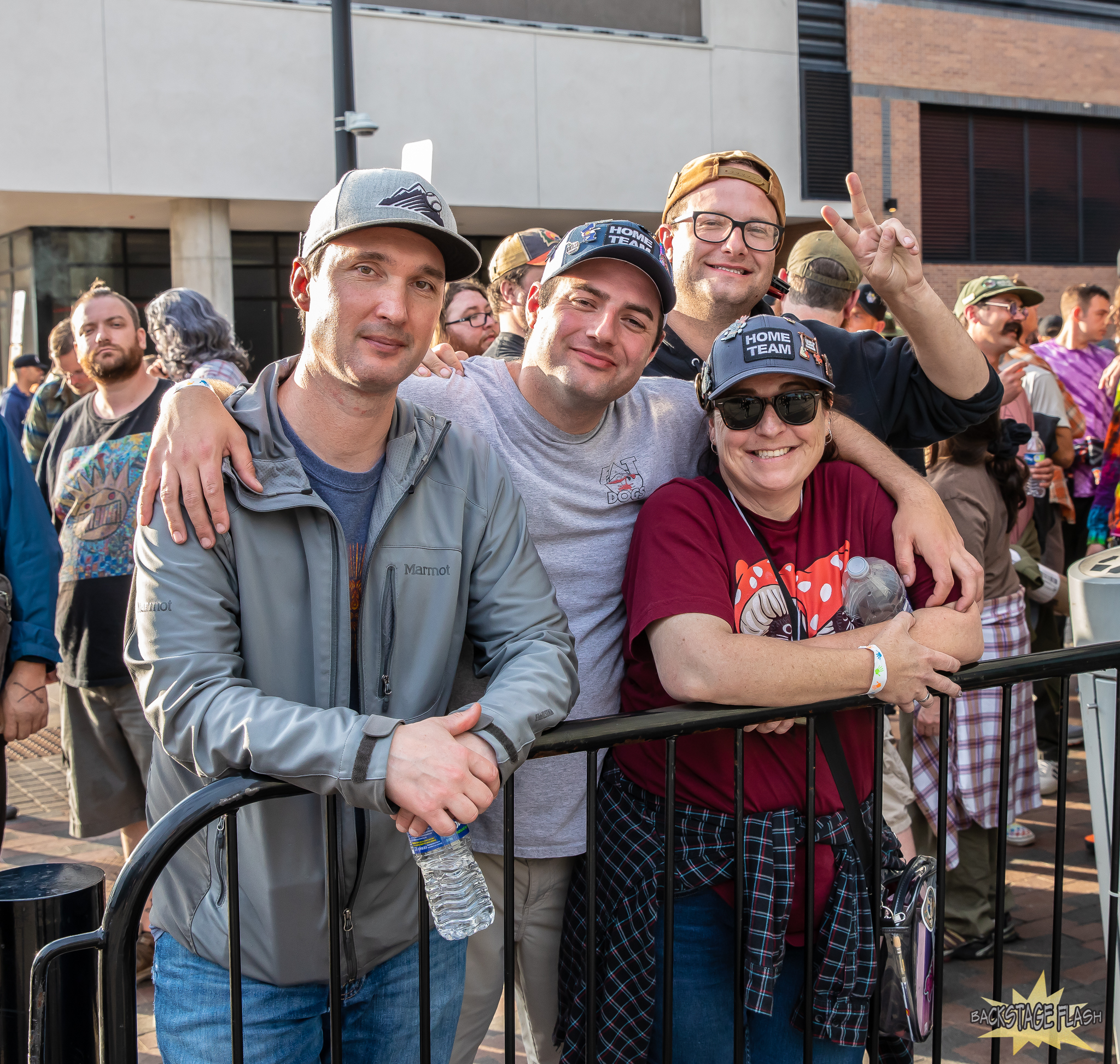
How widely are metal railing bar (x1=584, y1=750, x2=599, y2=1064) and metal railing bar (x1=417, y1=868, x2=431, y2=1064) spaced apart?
32 centimetres

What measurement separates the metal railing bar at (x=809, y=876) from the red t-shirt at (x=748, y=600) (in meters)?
0.05

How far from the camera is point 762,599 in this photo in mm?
2309

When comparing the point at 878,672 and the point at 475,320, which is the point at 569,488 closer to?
the point at 878,672

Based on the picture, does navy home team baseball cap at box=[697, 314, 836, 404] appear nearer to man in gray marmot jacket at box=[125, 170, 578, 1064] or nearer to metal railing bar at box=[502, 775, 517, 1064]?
man in gray marmot jacket at box=[125, 170, 578, 1064]

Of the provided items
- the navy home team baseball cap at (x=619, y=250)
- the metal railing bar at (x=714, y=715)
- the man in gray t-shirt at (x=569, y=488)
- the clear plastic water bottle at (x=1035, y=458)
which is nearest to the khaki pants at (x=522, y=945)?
the man in gray t-shirt at (x=569, y=488)

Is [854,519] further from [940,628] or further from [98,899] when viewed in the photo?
[98,899]

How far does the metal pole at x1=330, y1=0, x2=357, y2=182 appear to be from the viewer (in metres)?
7.82

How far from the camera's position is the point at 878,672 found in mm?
2180

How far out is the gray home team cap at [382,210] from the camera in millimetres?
1970

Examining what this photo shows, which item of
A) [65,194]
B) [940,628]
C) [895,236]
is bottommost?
[940,628]

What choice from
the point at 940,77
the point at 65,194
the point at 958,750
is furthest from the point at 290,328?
the point at 958,750

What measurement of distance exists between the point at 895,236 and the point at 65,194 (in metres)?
13.0

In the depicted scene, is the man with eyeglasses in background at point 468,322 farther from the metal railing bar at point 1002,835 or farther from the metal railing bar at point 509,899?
the metal railing bar at point 509,899

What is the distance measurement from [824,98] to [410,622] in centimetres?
1712
